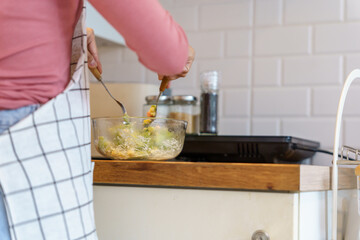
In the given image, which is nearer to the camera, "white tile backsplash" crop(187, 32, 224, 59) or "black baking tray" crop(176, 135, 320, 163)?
"black baking tray" crop(176, 135, 320, 163)

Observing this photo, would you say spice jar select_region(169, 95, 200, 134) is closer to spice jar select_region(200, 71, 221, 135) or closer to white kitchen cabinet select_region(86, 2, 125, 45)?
spice jar select_region(200, 71, 221, 135)

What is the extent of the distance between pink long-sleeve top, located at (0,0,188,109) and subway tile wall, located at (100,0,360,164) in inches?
37.4

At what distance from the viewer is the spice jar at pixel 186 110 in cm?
138

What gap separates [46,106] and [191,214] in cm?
34

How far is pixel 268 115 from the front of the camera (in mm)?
1609

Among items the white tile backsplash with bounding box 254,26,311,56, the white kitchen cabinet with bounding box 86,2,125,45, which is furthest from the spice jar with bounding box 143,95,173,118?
the white tile backsplash with bounding box 254,26,311,56

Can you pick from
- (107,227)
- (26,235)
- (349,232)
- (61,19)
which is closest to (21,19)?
(61,19)

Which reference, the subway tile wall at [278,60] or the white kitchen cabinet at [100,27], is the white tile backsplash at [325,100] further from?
the white kitchen cabinet at [100,27]

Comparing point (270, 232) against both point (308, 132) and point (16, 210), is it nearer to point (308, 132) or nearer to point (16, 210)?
point (16, 210)

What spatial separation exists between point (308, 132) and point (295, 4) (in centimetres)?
42

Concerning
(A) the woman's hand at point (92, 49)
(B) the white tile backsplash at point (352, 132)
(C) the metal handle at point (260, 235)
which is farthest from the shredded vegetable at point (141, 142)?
(B) the white tile backsplash at point (352, 132)

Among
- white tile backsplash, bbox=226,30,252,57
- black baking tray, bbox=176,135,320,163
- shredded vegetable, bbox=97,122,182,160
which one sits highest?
white tile backsplash, bbox=226,30,252,57

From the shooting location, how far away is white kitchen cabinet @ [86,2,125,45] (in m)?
1.56

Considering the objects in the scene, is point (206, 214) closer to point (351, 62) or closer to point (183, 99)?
point (183, 99)
